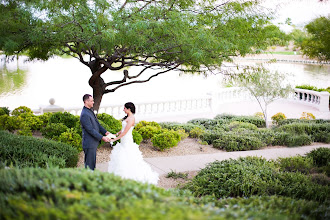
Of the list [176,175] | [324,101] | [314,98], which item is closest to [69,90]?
[314,98]

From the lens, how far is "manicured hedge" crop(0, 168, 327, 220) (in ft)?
8.47

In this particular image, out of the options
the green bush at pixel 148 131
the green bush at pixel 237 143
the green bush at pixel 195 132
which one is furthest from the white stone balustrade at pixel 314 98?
the green bush at pixel 148 131

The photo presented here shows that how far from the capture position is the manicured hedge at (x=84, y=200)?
8.47ft

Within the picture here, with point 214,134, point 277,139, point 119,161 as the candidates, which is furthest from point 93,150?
point 277,139

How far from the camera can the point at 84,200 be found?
9.29 ft

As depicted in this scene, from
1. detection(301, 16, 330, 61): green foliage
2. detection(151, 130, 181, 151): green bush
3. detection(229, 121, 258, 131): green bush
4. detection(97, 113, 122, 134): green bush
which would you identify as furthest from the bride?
detection(301, 16, 330, 61): green foliage

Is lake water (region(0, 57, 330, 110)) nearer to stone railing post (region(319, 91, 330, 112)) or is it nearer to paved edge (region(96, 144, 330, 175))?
stone railing post (region(319, 91, 330, 112))

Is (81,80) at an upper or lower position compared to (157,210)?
upper

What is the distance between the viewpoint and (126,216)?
98.7 inches

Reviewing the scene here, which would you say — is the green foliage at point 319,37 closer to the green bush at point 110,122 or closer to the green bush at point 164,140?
the green bush at point 164,140

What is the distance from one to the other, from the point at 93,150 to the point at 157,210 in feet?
13.6

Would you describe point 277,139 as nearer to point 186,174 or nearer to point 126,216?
point 186,174

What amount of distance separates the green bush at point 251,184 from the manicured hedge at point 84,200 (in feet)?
7.02

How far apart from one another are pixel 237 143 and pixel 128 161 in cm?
446
